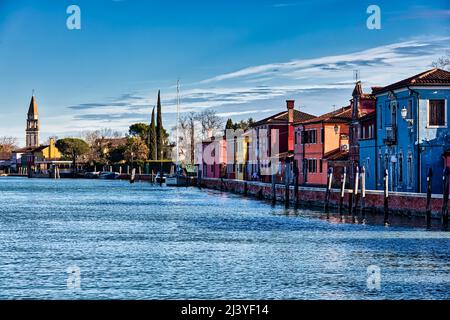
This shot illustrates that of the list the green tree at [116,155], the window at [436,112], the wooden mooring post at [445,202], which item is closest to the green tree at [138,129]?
the green tree at [116,155]

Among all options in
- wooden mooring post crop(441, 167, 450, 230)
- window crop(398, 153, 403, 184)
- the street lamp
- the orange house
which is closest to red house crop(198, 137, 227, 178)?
the orange house

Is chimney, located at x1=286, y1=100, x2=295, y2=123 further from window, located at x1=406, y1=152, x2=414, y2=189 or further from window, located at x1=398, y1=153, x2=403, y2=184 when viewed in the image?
window, located at x1=406, y1=152, x2=414, y2=189

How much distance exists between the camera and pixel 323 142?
7894cm

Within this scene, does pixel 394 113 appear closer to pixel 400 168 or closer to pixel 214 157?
pixel 400 168

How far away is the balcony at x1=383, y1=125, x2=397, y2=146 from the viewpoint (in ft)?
188

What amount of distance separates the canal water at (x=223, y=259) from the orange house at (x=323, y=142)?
26.0 m

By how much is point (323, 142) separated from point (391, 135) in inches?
834

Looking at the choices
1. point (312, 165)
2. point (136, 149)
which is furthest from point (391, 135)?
point (136, 149)

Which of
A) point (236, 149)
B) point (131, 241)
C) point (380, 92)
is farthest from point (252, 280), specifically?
point (236, 149)

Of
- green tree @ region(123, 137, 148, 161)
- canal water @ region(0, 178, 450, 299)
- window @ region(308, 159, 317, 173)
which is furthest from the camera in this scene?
green tree @ region(123, 137, 148, 161)

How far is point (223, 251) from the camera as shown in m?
35.1

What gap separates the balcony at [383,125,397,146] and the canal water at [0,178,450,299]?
29.1 feet

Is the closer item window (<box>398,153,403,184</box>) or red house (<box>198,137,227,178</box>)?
window (<box>398,153,403,184</box>)
